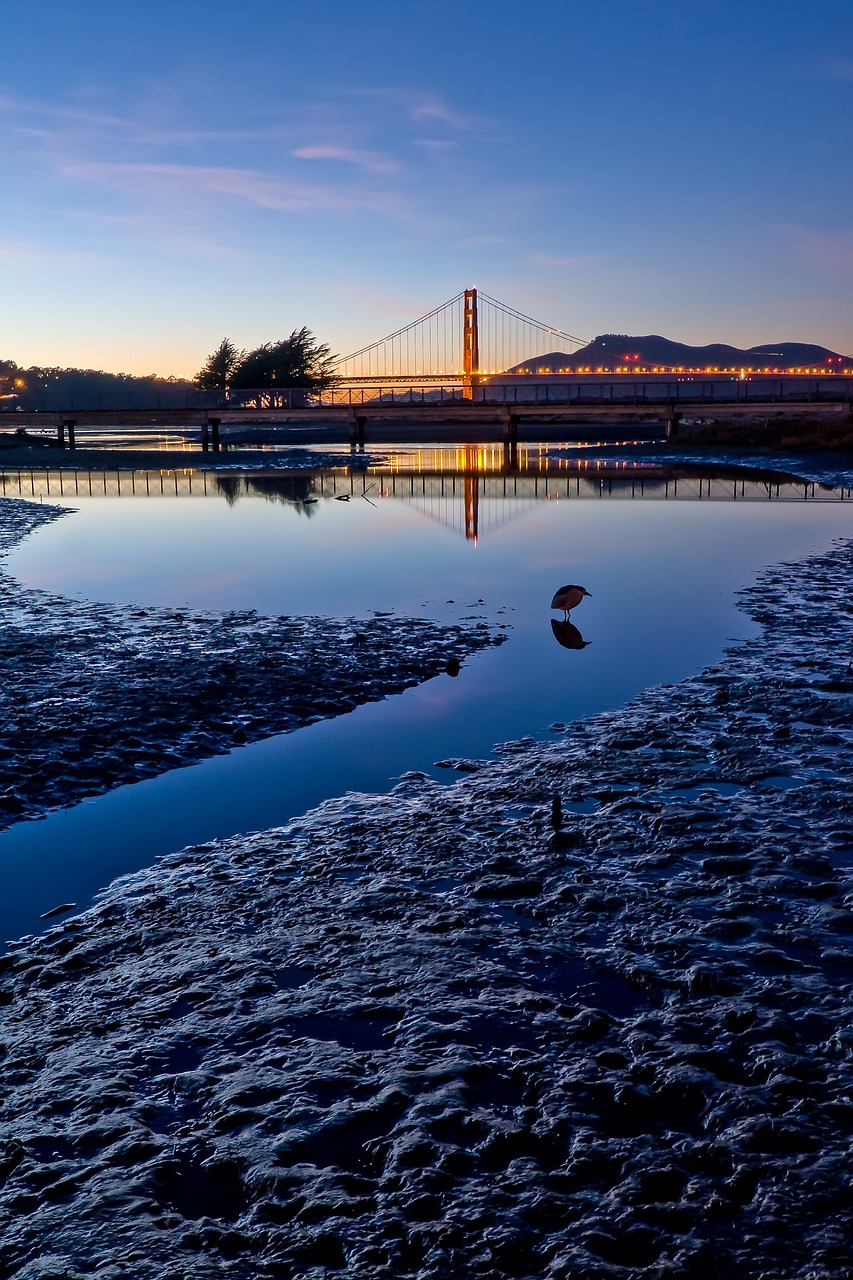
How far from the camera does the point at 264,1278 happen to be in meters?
3.14

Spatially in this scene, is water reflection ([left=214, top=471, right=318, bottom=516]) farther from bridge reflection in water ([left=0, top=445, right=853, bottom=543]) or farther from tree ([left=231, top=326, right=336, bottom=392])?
tree ([left=231, top=326, right=336, bottom=392])

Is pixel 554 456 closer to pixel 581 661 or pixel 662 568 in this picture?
pixel 662 568

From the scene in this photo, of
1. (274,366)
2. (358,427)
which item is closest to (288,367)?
(274,366)

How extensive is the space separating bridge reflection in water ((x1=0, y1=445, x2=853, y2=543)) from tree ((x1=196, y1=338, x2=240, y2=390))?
6232 cm

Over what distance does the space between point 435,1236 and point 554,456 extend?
197ft

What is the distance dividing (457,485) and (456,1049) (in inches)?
1421

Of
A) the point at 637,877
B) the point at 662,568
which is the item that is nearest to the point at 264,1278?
the point at 637,877

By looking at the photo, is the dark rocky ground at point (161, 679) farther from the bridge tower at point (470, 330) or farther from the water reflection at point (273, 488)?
the bridge tower at point (470, 330)

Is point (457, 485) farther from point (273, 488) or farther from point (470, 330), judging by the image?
point (470, 330)

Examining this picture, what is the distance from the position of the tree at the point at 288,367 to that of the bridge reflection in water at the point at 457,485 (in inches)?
2164

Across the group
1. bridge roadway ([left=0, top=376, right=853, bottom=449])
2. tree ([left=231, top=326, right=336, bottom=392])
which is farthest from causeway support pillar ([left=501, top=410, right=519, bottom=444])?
tree ([left=231, top=326, right=336, bottom=392])

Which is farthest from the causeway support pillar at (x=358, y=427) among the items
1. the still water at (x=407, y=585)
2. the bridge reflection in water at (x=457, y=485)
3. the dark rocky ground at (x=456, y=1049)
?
the dark rocky ground at (x=456, y=1049)

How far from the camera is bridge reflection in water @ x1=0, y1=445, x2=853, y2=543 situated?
1271 inches

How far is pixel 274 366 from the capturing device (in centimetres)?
10869
